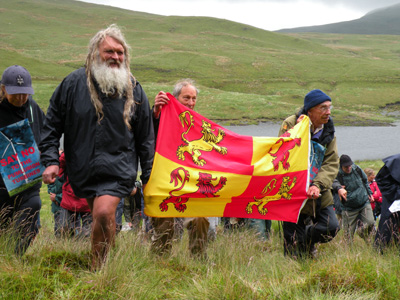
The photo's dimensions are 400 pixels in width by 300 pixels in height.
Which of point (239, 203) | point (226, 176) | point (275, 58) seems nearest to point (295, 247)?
point (239, 203)

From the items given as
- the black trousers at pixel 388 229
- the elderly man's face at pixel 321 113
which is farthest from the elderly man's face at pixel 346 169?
the elderly man's face at pixel 321 113

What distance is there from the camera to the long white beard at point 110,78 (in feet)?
18.0

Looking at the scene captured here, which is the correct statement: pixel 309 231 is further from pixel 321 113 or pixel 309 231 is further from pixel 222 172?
pixel 321 113

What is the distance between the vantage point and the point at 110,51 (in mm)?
5703

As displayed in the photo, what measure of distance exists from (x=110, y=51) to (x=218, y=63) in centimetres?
10972

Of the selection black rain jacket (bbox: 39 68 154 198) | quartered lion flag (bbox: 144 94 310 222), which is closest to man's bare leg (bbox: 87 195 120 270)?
black rain jacket (bbox: 39 68 154 198)

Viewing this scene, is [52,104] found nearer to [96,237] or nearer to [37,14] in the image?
[96,237]

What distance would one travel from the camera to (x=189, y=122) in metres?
7.07

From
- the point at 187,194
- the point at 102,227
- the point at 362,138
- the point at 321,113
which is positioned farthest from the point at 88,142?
the point at 362,138

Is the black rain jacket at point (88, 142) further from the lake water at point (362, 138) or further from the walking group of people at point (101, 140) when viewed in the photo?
the lake water at point (362, 138)

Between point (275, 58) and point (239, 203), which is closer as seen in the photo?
point (239, 203)

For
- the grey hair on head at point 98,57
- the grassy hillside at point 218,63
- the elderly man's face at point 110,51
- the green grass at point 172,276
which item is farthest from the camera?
the grassy hillside at point 218,63

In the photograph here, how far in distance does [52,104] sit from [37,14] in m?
194

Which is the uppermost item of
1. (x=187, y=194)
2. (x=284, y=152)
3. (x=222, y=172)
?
(x=284, y=152)
